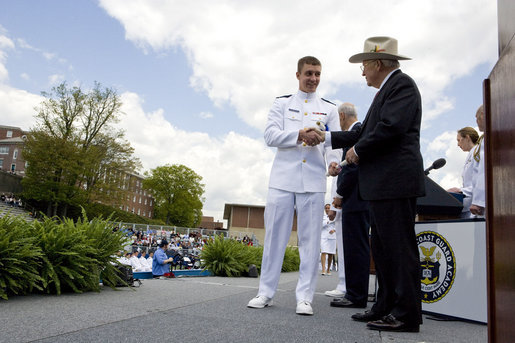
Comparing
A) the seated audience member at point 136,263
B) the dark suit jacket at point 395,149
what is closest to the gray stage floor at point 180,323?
the dark suit jacket at point 395,149

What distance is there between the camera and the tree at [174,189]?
7244 cm

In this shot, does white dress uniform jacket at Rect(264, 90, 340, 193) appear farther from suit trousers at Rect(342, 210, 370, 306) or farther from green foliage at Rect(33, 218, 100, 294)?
green foliage at Rect(33, 218, 100, 294)

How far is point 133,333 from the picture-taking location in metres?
2.37

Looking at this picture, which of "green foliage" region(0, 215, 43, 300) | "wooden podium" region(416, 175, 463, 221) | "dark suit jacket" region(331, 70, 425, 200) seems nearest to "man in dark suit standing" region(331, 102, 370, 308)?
"wooden podium" region(416, 175, 463, 221)

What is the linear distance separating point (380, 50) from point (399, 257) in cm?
166

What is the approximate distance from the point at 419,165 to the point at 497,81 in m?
1.98

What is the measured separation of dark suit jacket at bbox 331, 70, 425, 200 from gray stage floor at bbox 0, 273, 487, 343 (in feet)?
3.26

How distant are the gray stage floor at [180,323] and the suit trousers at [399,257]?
0.63 feet

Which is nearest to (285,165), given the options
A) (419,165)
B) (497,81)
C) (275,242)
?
(275,242)

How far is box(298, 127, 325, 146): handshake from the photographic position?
12.7 ft

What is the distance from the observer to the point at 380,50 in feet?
11.2

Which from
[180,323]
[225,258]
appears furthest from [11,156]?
[180,323]

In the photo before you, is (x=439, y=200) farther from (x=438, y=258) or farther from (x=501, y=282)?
(x=501, y=282)

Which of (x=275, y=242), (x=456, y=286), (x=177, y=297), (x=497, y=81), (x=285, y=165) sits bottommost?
(x=177, y=297)
